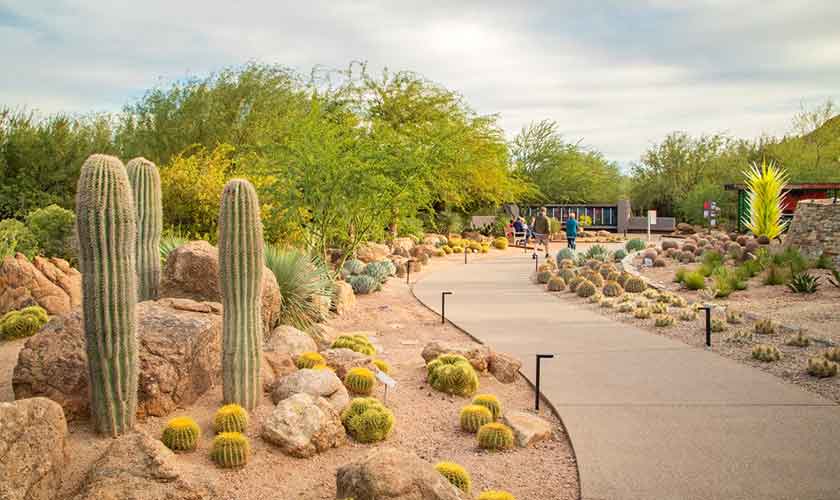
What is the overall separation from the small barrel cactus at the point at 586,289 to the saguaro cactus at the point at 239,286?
10.1m

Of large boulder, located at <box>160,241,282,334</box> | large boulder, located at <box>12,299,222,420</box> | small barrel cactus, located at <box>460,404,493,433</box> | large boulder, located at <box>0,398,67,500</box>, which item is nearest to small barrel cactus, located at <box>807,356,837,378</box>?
small barrel cactus, located at <box>460,404,493,433</box>

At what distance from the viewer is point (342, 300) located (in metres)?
13.1

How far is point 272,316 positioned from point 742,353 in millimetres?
6271

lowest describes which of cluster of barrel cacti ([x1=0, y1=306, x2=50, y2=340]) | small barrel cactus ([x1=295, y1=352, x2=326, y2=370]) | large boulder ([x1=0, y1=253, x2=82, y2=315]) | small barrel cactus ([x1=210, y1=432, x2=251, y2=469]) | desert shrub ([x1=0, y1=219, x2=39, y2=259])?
small barrel cactus ([x1=210, y1=432, x2=251, y2=469])

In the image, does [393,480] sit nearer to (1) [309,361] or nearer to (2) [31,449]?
(2) [31,449]

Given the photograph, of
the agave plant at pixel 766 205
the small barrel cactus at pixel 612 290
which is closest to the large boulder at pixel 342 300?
the small barrel cactus at pixel 612 290

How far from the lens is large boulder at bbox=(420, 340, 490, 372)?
344 inches

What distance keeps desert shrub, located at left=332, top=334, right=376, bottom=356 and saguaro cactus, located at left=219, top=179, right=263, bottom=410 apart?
2.55 meters

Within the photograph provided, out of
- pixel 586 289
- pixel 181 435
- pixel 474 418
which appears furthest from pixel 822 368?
pixel 586 289

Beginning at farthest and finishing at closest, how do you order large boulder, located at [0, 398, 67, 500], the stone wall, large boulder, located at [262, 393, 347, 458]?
the stone wall
large boulder, located at [262, 393, 347, 458]
large boulder, located at [0, 398, 67, 500]

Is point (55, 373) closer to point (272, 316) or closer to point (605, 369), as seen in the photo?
point (272, 316)

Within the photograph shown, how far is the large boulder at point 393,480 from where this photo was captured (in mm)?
4660

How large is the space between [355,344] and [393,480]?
4.54 meters

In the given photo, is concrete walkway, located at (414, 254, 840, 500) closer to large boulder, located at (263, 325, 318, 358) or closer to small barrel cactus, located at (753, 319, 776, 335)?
small barrel cactus, located at (753, 319, 776, 335)
